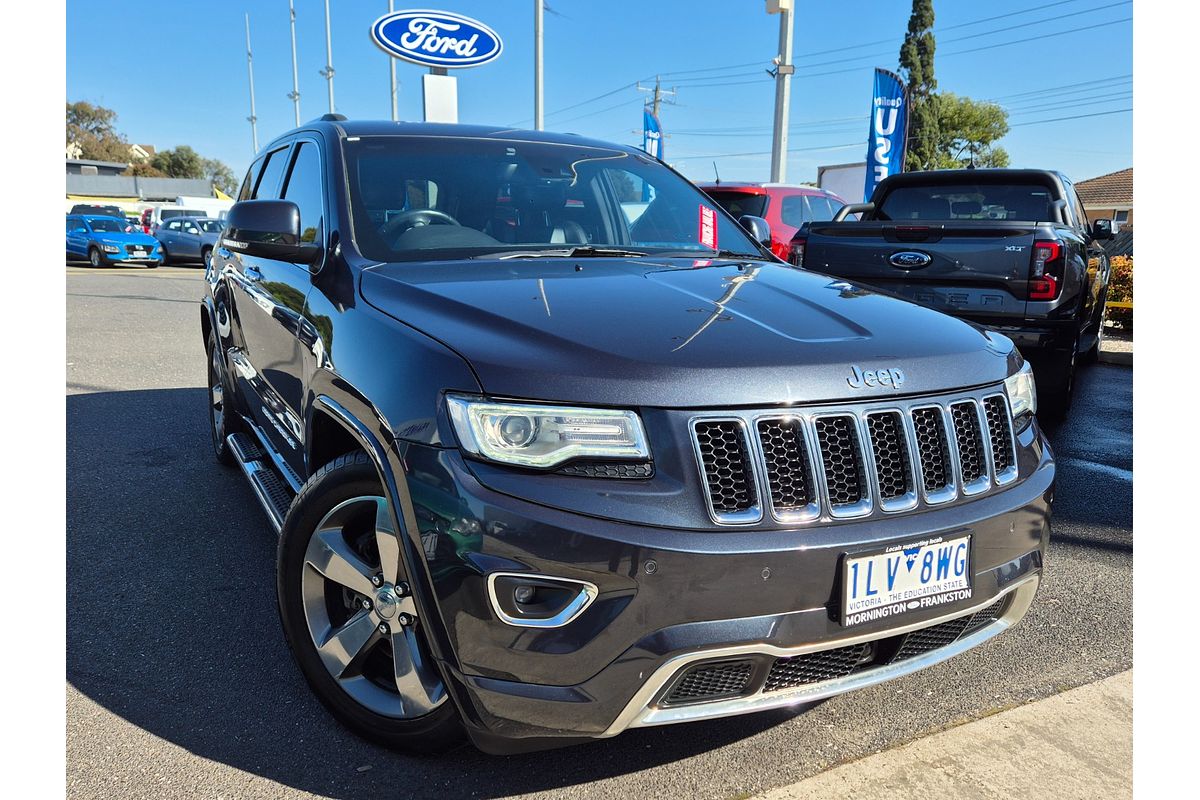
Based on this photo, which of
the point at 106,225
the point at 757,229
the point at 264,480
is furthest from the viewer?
the point at 106,225

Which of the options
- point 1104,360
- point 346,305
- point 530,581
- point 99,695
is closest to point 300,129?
point 346,305

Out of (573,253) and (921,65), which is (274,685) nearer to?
(573,253)

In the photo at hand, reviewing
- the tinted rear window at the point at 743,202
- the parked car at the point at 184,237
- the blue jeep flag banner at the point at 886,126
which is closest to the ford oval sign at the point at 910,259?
the tinted rear window at the point at 743,202

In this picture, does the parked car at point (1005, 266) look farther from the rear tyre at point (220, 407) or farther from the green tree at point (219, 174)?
the green tree at point (219, 174)

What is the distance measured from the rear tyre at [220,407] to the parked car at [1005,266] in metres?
3.82

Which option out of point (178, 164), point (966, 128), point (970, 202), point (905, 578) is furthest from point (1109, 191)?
point (178, 164)

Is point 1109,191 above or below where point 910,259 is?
above

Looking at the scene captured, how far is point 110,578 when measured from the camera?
365cm

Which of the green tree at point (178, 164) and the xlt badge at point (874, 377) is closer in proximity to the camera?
the xlt badge at point (874, 377)

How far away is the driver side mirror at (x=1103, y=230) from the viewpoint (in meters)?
7.55

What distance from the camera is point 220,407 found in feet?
16.6

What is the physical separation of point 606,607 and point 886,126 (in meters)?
16.1

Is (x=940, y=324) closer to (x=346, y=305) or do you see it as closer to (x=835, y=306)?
(x=835, y=306)
